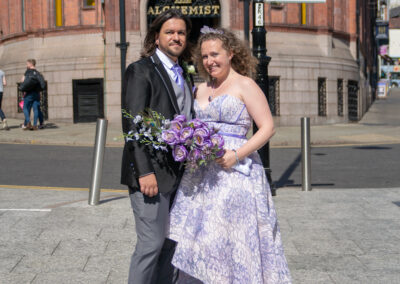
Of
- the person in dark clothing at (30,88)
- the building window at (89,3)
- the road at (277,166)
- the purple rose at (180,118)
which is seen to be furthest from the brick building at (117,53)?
the purple rose at (180,118)

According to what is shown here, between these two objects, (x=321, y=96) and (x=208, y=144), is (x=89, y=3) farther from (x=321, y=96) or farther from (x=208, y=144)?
(x=208, y=144)

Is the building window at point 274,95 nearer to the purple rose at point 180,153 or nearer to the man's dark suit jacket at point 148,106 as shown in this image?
the man's dark suit jacket at point 148,106

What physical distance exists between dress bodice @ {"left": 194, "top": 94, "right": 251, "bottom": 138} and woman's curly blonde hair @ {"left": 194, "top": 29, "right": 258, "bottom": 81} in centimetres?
25

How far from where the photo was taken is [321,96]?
21.7 meters

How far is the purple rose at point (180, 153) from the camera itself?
3.42 metres

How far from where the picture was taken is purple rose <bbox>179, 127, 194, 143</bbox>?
3.40 m

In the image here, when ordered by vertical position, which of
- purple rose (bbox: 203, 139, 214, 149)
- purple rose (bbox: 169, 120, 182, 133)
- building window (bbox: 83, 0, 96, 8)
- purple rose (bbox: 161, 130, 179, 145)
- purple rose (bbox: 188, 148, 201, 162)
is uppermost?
building window (bbox: 83, 0, 96, 8)

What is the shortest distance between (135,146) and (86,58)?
17241 mm

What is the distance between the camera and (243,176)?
3.66 metres

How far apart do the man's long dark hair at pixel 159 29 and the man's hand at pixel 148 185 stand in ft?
2.61

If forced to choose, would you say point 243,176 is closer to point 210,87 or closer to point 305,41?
point 210,87

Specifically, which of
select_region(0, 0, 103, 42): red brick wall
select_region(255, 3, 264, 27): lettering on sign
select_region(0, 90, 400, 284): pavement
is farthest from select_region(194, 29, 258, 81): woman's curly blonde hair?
select_region(0, 0, 103, 42): red brick wall

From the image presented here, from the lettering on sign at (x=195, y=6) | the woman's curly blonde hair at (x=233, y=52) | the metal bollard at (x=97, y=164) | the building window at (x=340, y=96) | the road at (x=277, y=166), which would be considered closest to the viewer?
the woman's curly blonde hair at (x=233, y=52)

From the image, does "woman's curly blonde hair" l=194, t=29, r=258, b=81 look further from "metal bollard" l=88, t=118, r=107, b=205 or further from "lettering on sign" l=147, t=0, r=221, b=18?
"lettering on sign" l=147, t=0, r=221, b=18
